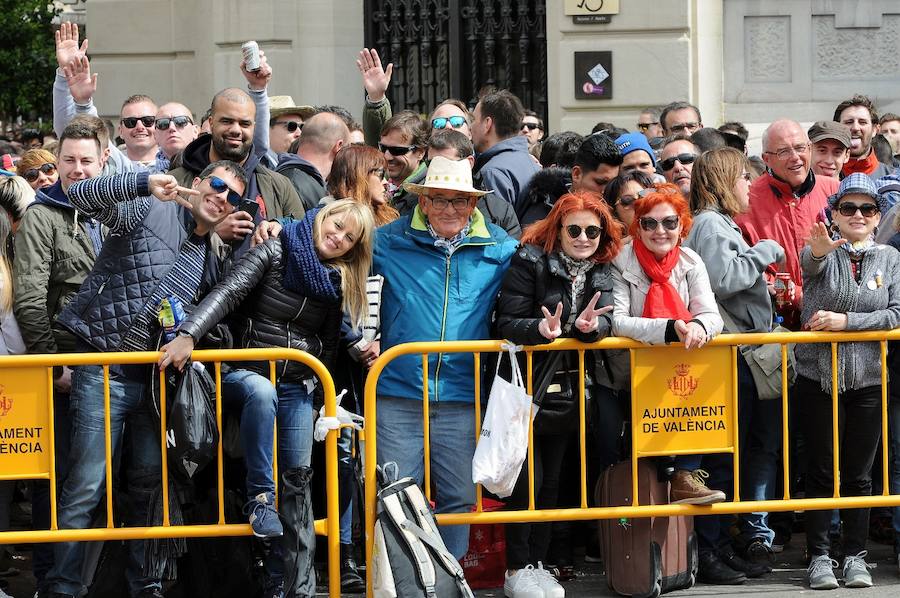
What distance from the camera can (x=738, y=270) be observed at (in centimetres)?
737

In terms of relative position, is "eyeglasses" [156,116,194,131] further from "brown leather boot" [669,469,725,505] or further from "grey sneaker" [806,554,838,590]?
"grey sneaker" [806,554,838,590]

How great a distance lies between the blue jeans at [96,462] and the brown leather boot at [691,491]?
2521 millimetres

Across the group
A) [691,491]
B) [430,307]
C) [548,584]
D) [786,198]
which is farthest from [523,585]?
[786,198]

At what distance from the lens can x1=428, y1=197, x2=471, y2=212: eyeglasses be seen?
22.6ft

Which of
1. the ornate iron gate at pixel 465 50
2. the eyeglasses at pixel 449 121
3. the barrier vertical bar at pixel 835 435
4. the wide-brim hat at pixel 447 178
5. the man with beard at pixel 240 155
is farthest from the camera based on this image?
the ornate iron gate at pixel 465 50

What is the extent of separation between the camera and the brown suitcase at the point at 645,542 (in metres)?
7.13

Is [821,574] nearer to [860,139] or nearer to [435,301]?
[435,301]

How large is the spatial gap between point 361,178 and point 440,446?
61.9 inches

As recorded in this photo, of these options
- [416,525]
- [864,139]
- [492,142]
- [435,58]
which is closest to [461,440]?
[416,525]

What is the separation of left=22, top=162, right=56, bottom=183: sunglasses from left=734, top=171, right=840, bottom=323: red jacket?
4.33 metres

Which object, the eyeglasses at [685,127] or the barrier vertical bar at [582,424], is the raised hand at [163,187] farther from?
the eyeglasses at [685,127]

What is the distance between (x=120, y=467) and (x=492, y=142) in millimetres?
3178

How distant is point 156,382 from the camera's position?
22.1 ft

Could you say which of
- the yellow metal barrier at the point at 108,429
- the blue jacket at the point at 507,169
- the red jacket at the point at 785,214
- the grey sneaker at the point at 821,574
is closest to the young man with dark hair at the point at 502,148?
the blue jacket at the point at 507,169
